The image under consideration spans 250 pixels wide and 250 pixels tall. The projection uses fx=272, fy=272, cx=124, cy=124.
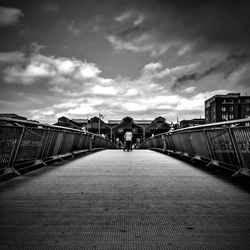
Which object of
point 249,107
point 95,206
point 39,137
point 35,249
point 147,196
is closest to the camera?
point 35,249

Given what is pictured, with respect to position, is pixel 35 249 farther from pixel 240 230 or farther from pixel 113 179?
pixel 113 179

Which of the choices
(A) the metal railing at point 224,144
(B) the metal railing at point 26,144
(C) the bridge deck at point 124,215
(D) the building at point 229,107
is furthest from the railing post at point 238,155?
(D) the building at point 229,107

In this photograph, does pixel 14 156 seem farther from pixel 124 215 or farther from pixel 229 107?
pixel 229 107

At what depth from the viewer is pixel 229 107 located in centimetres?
10388

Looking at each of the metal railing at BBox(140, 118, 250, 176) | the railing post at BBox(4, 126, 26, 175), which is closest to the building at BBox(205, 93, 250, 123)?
the metal railing at BBox(140, 118, 250, 176)

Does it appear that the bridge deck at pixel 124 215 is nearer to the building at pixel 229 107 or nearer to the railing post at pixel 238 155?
the railing post at pixel 238 155

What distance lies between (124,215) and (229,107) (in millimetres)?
108533

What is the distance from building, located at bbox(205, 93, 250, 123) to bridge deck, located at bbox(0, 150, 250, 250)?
339ft

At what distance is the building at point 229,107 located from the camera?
338 ft

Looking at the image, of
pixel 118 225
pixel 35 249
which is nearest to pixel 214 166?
pixel 118 225

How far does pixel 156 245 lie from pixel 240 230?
0.95 metres

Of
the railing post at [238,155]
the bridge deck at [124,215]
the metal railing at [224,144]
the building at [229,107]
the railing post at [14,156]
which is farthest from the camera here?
the building at [229,107]

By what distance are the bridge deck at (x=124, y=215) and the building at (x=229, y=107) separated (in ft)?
339

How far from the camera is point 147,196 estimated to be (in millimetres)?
4254
